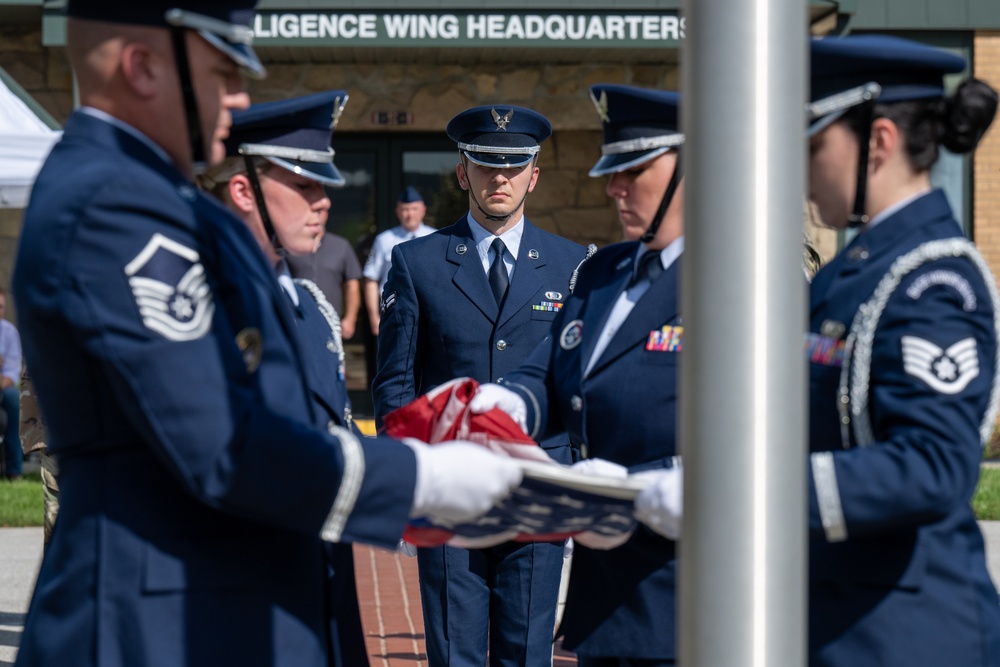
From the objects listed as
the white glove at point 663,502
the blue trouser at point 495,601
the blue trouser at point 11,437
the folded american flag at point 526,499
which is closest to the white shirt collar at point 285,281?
the folded american flag at point 526,499

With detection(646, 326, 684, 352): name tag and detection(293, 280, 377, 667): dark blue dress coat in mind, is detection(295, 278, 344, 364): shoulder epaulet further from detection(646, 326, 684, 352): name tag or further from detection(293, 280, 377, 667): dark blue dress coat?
detection(646, 326, 684, 352): name tag

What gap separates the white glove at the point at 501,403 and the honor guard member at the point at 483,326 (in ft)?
5.45

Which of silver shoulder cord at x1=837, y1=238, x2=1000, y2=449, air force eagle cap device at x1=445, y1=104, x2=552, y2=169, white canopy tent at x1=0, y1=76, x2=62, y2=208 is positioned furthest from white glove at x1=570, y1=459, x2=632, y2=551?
white canopy tent at x1=0, y1=76, x2=62, y2=208

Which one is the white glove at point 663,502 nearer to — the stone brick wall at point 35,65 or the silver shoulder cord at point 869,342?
the silver shoulder cord at point 869,342

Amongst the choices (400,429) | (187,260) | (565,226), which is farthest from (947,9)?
(187,260)

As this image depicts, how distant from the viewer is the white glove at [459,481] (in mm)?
2271

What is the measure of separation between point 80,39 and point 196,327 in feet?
1.78

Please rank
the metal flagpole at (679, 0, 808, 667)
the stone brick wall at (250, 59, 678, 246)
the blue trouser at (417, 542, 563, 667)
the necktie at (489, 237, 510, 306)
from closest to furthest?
1. the metal flagpole at (679, 0, 808, 667)
2. the blue trouser at (417, 542, 563, 667)
3. the necktie at (489, 237, 510, 306)
4. the stone brick wall at (250, 59, 678, 246)

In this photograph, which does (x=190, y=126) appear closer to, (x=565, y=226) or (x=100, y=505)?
(x=100, y=505)

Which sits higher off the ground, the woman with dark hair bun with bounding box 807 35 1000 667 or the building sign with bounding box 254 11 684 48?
the building sign with bounding box 254 11 684 48

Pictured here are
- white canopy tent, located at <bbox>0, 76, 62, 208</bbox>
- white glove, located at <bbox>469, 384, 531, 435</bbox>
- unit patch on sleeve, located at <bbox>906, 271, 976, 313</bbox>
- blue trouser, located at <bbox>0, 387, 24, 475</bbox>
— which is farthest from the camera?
blue trouser, located at <bbox>0, 387, 24, 475</bbox>

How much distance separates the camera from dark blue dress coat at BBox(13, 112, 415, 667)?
6.93ft

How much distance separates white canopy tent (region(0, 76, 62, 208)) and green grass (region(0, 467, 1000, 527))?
2440 millimetres

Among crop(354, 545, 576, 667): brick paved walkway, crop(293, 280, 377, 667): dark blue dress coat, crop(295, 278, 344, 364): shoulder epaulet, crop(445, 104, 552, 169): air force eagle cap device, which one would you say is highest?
crop(445, 104, 552, 169): air force eagle cap device
